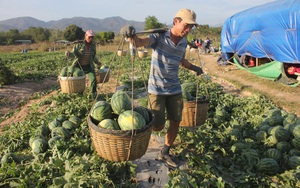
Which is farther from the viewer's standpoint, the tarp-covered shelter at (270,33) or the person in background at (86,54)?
the tarp-covered shelter at (270,33)

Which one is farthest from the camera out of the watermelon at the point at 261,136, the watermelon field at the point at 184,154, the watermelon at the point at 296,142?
the watermelon at the point at 261,136

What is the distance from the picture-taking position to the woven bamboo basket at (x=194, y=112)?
4047mm

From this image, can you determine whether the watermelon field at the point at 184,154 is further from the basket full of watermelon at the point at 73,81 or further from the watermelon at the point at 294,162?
the basket full of watermelon at the point at 73,81

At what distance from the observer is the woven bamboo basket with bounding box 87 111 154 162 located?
2551mm

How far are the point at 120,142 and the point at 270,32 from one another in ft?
34.0

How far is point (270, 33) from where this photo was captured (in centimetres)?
1073

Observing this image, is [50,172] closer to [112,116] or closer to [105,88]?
[112,116]

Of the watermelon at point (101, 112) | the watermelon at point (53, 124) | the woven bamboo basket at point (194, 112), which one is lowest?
the watermelon at point (53, 124)

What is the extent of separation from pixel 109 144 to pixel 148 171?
4.41 feet

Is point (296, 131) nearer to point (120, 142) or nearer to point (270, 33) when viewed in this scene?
point (120, 142)

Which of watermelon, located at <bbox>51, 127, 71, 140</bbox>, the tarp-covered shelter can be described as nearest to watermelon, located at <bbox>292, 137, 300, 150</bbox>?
watermelon, located at <bbox>51, 127, 71, 140</bbox>

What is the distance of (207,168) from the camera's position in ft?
11.8

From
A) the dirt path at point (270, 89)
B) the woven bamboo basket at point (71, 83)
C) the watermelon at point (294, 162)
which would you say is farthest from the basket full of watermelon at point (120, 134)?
the dirt path at point (270, 89)

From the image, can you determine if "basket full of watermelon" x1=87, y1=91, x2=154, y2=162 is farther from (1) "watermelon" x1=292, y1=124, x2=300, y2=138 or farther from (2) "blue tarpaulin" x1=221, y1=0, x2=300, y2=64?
(2) "blue tarpaulin" x1=221, y1=0, x2=300, y2=64
